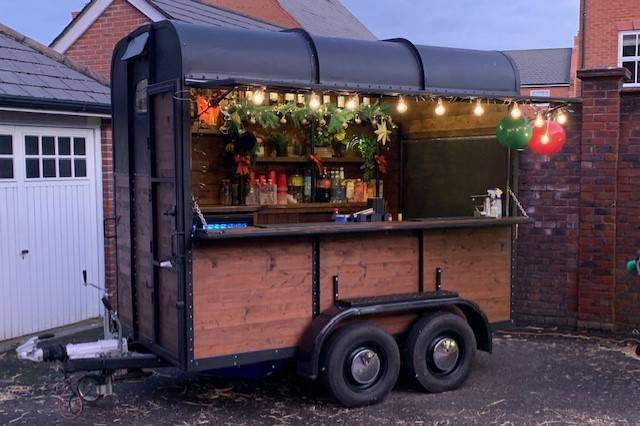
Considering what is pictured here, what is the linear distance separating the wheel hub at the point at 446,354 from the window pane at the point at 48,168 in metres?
4.91

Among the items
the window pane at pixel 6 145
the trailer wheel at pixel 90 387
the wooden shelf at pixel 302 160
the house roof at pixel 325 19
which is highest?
the house roof at pixel 325 19

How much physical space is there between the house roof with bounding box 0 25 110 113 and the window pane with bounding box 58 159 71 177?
69cm

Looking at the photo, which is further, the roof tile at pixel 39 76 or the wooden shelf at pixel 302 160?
the wooden shelf at pixel 302 160

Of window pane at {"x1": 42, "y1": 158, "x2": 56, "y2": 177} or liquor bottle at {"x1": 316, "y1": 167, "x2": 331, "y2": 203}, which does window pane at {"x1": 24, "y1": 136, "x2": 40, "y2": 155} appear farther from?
liquor bottle at {"x1": 316, "y1": 167, "x2": 331, "y2": 203}

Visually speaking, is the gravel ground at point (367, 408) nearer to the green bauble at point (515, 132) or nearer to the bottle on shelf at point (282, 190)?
the green bauble at point (515, 132)

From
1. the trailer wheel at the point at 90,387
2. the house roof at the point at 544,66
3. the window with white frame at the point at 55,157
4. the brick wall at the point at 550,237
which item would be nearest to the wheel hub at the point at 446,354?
the brick wall at the point at 550,237

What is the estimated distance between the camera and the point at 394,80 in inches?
265

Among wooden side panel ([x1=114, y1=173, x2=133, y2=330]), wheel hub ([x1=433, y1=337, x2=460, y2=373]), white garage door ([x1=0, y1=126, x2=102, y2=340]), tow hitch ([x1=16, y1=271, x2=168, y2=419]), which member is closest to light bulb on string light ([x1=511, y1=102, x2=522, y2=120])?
wheel hub ([x1=433, y1=337, x2=460, y2=373])

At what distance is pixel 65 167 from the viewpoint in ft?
29.3

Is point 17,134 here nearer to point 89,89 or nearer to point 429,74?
point 89,89

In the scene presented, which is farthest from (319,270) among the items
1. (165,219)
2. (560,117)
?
(560,117)

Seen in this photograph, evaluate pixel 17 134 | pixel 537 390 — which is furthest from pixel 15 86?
pixel 537 390

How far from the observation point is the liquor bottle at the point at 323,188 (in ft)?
29.7

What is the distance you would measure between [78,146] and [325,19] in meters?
16.7
